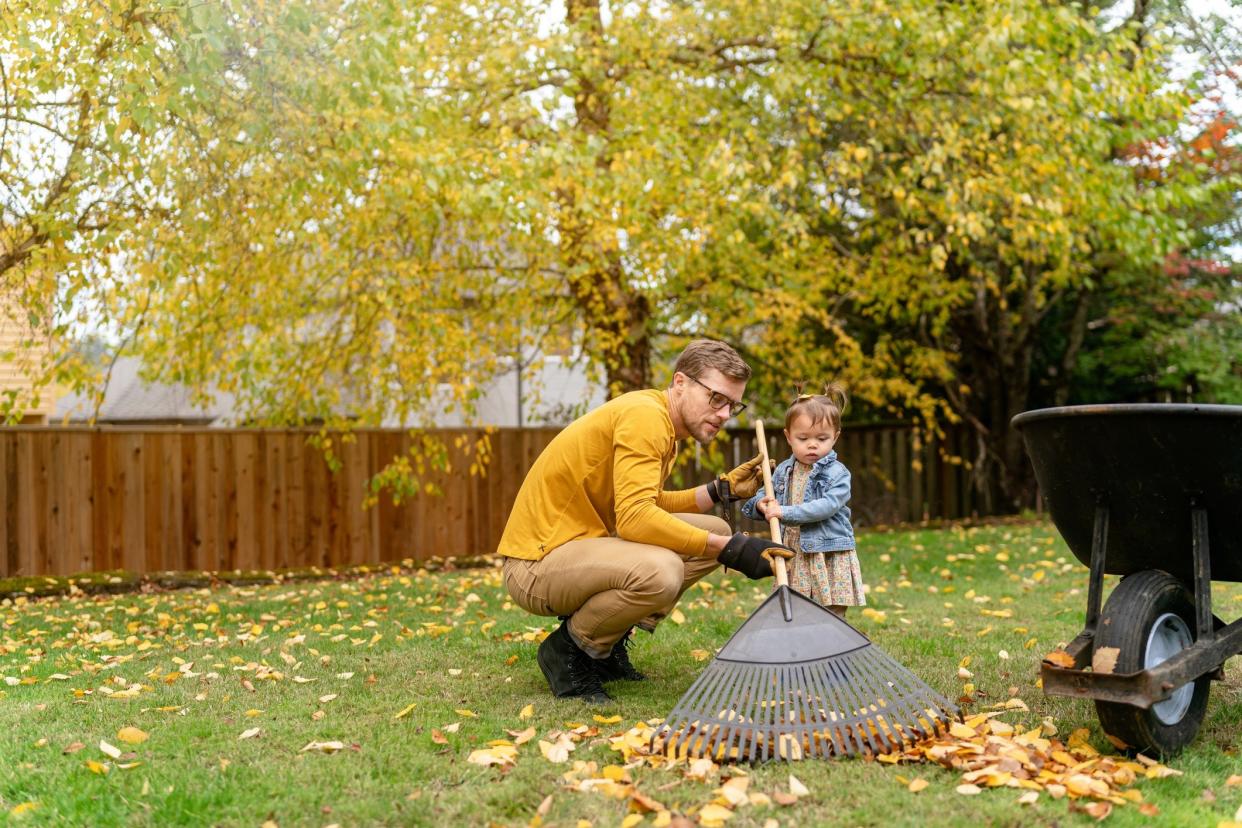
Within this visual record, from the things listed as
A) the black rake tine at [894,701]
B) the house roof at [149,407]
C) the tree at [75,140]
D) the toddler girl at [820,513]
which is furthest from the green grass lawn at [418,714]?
the house roof at [149,407]

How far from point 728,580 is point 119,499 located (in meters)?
5.73

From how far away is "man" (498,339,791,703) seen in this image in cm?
399

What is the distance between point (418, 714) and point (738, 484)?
1493mm

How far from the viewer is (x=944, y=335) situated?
14.8 m

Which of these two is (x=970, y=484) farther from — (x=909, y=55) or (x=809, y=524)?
(x=809, y=524)

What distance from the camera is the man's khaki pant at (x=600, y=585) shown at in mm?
4035

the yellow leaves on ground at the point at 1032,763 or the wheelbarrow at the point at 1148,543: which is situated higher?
the wheelbarrow at the point at 1148,543

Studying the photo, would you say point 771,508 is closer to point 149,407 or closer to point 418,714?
point 418,714

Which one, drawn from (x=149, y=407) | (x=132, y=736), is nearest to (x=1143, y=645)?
(x=132, y=736)

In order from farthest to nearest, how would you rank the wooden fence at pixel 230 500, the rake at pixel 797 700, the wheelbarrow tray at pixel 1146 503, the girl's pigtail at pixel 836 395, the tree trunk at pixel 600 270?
the wooden fence at pixel 230 500 < the tree trunk at pixel 600 270 < the girl's pigtail at pixel 836 395 < the rake at pixel 797 700 < the wheelbarrow tray at pixel 1146 503

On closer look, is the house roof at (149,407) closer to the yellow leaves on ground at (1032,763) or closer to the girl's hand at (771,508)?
the girl's hand at (771,508)

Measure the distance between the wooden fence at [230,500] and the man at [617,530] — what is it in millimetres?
5769

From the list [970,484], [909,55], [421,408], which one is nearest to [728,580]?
[421,408]

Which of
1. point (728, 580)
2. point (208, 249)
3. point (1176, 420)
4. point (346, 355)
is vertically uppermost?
point (208, 249)
